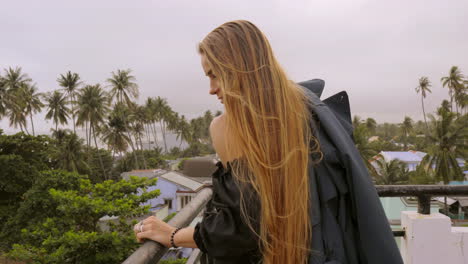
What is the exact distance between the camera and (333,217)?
1.02 metres

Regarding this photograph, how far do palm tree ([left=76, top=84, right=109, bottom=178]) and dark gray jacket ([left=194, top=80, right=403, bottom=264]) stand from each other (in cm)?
4223

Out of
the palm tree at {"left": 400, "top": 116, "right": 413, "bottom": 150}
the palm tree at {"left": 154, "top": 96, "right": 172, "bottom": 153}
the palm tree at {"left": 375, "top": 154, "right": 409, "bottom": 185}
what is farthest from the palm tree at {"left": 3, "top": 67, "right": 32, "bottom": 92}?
the palm tree at {"left": 400, "top": 116, "right": 413, "bottom": 150}

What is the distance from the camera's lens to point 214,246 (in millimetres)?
Answer: 1040

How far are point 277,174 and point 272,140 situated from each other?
0.12 meters

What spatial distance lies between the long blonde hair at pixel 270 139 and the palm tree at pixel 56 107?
4652cm

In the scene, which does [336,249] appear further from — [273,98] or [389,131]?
Answer: [389,131]

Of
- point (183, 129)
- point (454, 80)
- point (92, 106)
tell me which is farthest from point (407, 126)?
point (92, 106)

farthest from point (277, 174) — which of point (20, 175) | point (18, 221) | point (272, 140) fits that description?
point (20, 175)

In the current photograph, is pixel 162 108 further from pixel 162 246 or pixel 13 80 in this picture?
pixel 162 246

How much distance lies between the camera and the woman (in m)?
→ 0.99

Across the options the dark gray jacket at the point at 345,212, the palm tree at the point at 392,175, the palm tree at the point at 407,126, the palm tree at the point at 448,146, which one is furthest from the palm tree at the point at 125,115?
the palm tree at the point at 407,126

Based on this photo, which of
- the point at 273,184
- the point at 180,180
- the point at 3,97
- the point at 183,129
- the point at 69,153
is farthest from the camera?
the point at 183,129

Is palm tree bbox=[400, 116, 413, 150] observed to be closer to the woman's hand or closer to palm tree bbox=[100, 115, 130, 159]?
palm tree bbox=[100, 115, 130, 159]

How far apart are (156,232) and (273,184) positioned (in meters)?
0.52
